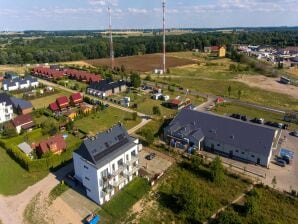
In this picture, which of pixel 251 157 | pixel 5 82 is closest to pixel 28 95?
pixel 5 82

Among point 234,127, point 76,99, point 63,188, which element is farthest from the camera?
point 76,99

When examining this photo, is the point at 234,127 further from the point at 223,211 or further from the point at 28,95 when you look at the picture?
the point at 28,95

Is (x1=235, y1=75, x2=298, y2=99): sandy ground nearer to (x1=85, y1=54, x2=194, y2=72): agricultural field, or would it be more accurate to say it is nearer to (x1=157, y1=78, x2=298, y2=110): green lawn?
(x1=157, y1=78, x2=298, y2=110): green lawn

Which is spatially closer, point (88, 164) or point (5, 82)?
point (88, 164)

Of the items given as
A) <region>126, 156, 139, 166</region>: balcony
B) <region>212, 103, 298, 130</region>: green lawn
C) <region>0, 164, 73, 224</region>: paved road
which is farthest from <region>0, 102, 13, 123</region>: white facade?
<region>212, 103, 298, 130</region>: green lawn

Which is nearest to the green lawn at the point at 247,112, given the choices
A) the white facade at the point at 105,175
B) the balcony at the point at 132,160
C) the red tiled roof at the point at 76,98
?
the balcony at the point at 132,160

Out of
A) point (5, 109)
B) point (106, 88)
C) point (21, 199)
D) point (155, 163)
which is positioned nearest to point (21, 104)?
point (5, 109)
